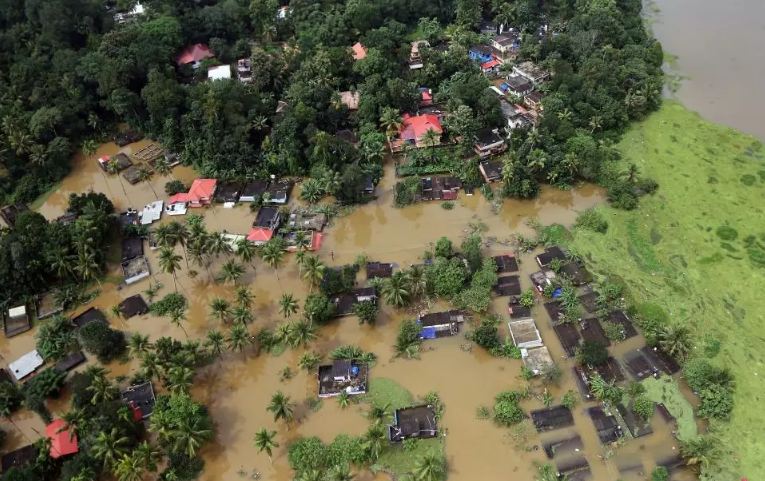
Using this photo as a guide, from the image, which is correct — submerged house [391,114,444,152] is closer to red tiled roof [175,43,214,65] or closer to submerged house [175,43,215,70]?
submerged house [175,43,215,70]

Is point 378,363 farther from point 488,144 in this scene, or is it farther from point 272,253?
point 488,144

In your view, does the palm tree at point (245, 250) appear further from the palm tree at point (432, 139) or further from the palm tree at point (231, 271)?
the palm tree at point (432, 139)

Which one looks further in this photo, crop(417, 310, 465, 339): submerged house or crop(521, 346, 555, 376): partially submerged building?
crop(417, 310, 465, 339): submerged house

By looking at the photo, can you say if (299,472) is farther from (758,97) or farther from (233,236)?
(758,97)

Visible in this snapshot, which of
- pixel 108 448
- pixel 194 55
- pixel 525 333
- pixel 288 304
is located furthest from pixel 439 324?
pixel 194 55

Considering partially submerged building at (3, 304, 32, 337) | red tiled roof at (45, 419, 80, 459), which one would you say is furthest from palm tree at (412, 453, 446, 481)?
partially submerged building at (3, 304, 32, 337)
